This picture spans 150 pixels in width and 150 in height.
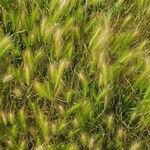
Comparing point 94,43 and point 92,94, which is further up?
point 94,43

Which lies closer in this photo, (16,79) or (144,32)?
(16,79)

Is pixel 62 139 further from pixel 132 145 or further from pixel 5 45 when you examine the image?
pixel 5 45

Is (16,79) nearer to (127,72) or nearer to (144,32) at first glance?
(127,72)

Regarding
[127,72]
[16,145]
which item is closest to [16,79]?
[16,145]

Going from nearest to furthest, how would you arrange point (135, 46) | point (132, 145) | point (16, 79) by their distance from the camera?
point (132, 145) < point (16, 79) < point (135, 46)

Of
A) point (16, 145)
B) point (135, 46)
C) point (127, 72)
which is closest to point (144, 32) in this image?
point (135, 46)

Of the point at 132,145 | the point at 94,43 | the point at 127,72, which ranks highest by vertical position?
the point at 94,43

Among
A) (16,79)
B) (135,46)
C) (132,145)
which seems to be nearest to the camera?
(132,145)
